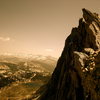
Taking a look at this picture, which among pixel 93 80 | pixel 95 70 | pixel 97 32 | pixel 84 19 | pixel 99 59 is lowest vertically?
pixel 93 80

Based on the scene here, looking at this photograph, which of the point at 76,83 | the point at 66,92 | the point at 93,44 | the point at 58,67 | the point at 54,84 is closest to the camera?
the point at 76,83

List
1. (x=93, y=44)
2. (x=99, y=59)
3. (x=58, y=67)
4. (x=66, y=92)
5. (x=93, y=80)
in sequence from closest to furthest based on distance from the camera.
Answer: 1. (x=93, y=80)
2. (x=99, y=59)
3. (x=66, y=92)
4. (x=93, y=44)
5. (x=58, y=67)

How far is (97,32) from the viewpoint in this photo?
72.9 meters

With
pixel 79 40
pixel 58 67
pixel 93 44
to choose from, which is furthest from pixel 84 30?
pixel 58 67

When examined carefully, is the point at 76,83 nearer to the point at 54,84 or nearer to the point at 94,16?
the point at 54,84

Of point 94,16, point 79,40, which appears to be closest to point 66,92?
point 79,40

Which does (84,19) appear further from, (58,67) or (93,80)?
(93,80)

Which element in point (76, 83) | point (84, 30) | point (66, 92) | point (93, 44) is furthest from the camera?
point (84, 30)

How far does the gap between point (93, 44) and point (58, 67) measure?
115ft

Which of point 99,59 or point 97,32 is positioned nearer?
point 99,59

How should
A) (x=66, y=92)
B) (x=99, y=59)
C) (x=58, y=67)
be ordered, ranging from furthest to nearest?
(x=58, y=67) < (x=66, y=92) < (x=99, y=59)

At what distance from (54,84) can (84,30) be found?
122ft

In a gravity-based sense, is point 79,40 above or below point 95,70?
above

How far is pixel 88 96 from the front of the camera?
4753 cm
